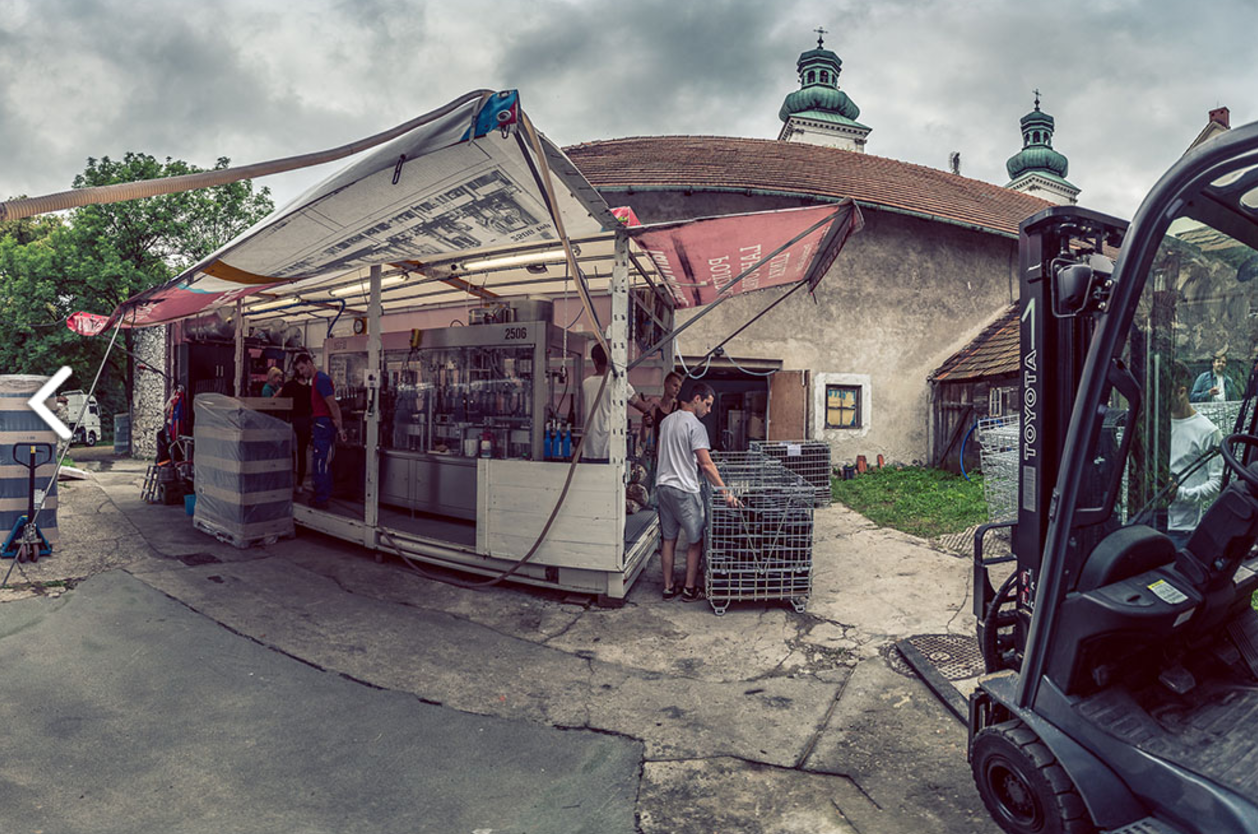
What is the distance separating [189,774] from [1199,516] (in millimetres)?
4486

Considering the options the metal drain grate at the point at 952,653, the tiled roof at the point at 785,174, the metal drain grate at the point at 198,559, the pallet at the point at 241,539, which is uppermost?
the tiled roof at the point at 785,174

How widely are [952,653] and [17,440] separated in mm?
8226

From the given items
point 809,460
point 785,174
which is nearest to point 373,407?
point 809,460

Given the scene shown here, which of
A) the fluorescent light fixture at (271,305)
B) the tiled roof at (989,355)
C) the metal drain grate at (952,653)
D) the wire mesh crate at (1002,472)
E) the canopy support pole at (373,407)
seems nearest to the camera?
the metal drain grate at (952,653)

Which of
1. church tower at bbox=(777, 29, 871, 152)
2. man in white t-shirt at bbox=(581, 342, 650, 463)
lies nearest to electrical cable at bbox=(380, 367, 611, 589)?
man in white t-shirt at bbox=(581, 342, 650, 463)

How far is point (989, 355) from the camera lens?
14.4m

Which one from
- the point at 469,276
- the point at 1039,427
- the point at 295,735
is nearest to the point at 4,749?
the point at 295,735

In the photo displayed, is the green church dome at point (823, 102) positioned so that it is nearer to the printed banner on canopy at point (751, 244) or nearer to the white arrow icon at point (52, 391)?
the printed banner on canopy at point (751, 244)

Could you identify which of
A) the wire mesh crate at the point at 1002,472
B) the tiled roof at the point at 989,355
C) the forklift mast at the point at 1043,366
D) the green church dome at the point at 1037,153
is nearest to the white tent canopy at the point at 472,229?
the forklift mast at the point at 1043,366

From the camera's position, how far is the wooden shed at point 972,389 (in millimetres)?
13531

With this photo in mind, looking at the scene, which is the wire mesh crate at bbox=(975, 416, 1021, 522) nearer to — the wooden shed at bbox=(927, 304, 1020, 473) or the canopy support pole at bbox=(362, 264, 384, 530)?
the wooden shed at bbox=(927, 304, 1020, 473)

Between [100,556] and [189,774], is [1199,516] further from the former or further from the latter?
[100,556]

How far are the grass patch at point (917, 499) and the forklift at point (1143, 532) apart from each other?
19.9 ft

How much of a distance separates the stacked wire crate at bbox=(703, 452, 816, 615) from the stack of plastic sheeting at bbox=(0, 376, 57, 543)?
629 cm
